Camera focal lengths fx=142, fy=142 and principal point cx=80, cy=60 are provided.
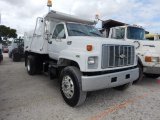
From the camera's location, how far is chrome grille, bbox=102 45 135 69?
3.36 meters

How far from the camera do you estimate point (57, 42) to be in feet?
15.4

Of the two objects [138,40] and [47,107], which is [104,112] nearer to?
[47,107]

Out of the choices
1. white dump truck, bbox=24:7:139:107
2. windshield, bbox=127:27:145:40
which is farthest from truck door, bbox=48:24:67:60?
windshield, bbox=127:27:145:40

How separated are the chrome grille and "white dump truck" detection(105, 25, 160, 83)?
84cm

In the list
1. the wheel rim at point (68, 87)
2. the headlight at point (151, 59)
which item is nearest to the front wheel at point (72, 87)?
the wheel rim at point (68, 87)

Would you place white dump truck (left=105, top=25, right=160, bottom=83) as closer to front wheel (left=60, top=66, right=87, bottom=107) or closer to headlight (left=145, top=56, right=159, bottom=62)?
headlight (left=145, top=56, right=159, bottom=62)

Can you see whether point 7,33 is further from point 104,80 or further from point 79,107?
point 104,80

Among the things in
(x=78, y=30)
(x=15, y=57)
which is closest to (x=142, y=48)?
(x=78, y=30)

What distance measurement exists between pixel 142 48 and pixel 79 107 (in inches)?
141

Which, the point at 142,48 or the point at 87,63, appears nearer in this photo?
the point at 87,63

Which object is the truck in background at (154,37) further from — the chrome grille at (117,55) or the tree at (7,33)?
the tree at (7,33)

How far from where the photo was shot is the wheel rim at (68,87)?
11.6 ft

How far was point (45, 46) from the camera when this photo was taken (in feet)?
18.0

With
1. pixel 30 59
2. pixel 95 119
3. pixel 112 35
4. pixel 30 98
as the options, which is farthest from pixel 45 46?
pixel 95 119
